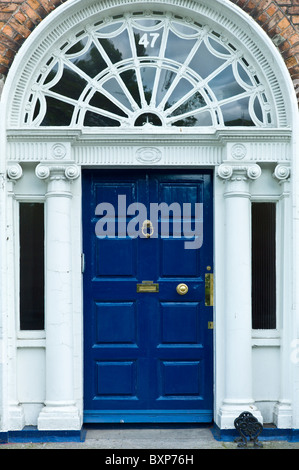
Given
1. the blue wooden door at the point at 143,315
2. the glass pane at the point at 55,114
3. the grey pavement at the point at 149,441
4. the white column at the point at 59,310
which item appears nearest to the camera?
the grey pavement at the point at 149,441

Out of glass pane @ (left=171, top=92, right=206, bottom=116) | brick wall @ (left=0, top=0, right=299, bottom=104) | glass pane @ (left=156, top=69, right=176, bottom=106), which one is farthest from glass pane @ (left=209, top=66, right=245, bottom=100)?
brick wall @ (left=0, top=0, right=299, bottom=104)

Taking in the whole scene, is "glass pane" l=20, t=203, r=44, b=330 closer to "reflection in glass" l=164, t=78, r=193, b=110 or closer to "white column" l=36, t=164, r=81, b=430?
"white column" l=36, t=164, r=81, b=430

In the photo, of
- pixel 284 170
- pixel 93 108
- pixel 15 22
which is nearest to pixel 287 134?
pixel 284 170

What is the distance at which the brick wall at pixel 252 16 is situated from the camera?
204 inches

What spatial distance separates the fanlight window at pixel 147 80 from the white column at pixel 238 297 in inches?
24.3

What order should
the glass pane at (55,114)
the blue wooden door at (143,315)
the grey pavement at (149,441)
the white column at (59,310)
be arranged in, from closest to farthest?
the grey pavement at (149,441)
the white column at (59,310)
the glass pane at (55,114)
the blue wooden door at (143,315)

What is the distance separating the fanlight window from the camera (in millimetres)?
5352

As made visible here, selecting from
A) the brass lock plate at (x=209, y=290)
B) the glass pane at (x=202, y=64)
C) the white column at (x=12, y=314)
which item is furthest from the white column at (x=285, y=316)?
the white column at (x=12, y=314)

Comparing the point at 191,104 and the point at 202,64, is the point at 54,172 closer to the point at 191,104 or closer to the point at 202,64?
the point at 191,104

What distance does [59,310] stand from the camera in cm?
517

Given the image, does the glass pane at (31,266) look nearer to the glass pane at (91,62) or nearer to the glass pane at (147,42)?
the glass pane at (91,62)

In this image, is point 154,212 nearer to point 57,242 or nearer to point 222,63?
point 57,242

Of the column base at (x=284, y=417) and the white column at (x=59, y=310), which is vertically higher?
the white column at (x=59, y=310)

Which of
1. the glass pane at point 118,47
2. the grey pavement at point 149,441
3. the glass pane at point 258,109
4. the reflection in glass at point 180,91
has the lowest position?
the grey pavement at point 149,441
